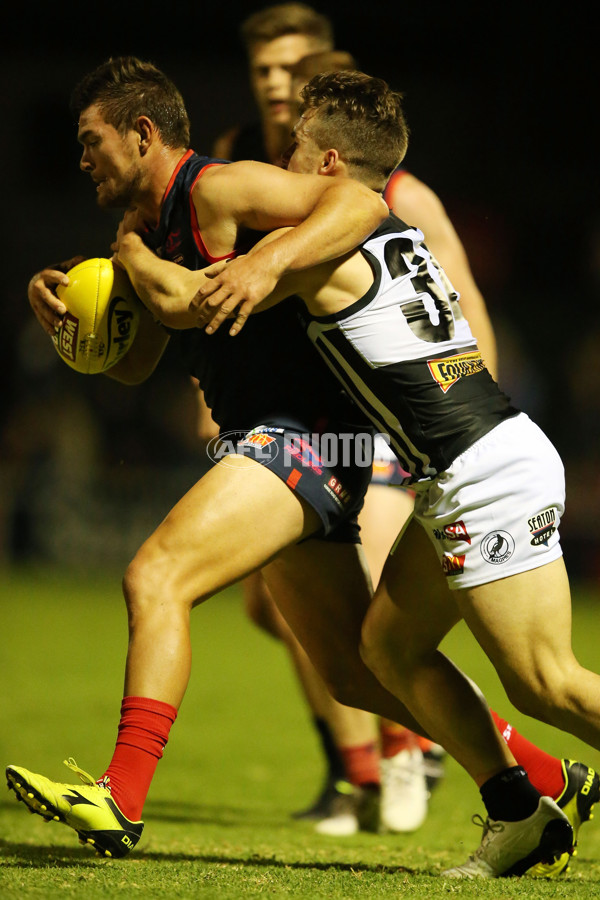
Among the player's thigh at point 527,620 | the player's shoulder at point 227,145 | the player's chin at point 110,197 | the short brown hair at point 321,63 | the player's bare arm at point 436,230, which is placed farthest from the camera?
the player's shoulder at point 227,145

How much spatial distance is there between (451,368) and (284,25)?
2.70 metres

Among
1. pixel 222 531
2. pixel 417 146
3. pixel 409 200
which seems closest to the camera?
pixel 222 531

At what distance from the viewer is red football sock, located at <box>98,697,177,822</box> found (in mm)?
3184

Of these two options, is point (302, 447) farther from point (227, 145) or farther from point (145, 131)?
point (227, 145)

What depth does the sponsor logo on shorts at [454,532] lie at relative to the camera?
3244 mm

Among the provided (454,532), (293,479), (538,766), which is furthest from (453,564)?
(538,766)

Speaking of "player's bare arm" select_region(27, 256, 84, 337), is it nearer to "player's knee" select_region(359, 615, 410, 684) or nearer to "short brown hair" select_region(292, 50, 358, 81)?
"player's knee" select_region(359, 615, 410, 684)

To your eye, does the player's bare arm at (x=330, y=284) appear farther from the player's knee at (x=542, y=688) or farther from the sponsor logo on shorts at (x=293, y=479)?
the player's knee at (x=542, y=688)

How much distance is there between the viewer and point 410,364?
3.34 metres

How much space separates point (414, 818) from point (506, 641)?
66.6 inches

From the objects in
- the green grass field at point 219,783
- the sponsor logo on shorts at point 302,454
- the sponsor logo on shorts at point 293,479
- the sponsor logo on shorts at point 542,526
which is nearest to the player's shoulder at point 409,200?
the sponsor logo on shorts at point 302,454

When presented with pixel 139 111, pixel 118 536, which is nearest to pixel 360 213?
pixel 139 111

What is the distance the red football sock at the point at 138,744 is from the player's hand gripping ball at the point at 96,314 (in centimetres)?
119

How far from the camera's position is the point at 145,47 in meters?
20.9
